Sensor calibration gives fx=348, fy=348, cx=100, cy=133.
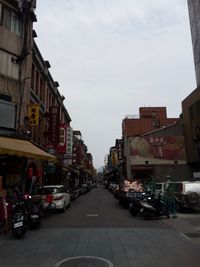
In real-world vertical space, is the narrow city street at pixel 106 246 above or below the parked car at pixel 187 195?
below

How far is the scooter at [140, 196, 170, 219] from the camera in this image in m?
17.4

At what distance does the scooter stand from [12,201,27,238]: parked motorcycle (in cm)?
689

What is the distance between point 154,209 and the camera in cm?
1741

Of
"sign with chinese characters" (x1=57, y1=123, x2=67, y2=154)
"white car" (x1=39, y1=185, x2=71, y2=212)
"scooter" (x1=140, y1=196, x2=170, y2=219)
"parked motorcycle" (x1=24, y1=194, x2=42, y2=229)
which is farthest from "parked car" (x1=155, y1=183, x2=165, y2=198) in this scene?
"parked motorcycle" (x1=24, y1=194, x2=42, y2=229)

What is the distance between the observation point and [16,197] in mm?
13547

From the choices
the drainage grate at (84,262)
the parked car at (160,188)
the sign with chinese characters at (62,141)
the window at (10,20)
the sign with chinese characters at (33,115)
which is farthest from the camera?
the sign with chinese characters at (62,141)

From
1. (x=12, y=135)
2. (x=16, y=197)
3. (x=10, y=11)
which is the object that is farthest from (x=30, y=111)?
(x=16, y=197)

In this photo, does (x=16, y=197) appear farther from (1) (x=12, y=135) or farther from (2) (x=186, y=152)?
(2) (x=186, y=152)

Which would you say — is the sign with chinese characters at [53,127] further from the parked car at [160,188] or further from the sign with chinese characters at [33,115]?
the parked car at [160,188]

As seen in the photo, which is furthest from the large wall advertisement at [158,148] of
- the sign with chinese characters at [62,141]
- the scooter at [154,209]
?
the scooter at [154,209]

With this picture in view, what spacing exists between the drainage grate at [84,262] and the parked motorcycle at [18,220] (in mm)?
3891

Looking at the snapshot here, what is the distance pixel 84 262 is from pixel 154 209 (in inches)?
387

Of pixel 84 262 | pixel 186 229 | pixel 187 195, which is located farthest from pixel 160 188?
pixel 84 262

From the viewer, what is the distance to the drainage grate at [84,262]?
7.84 metres
